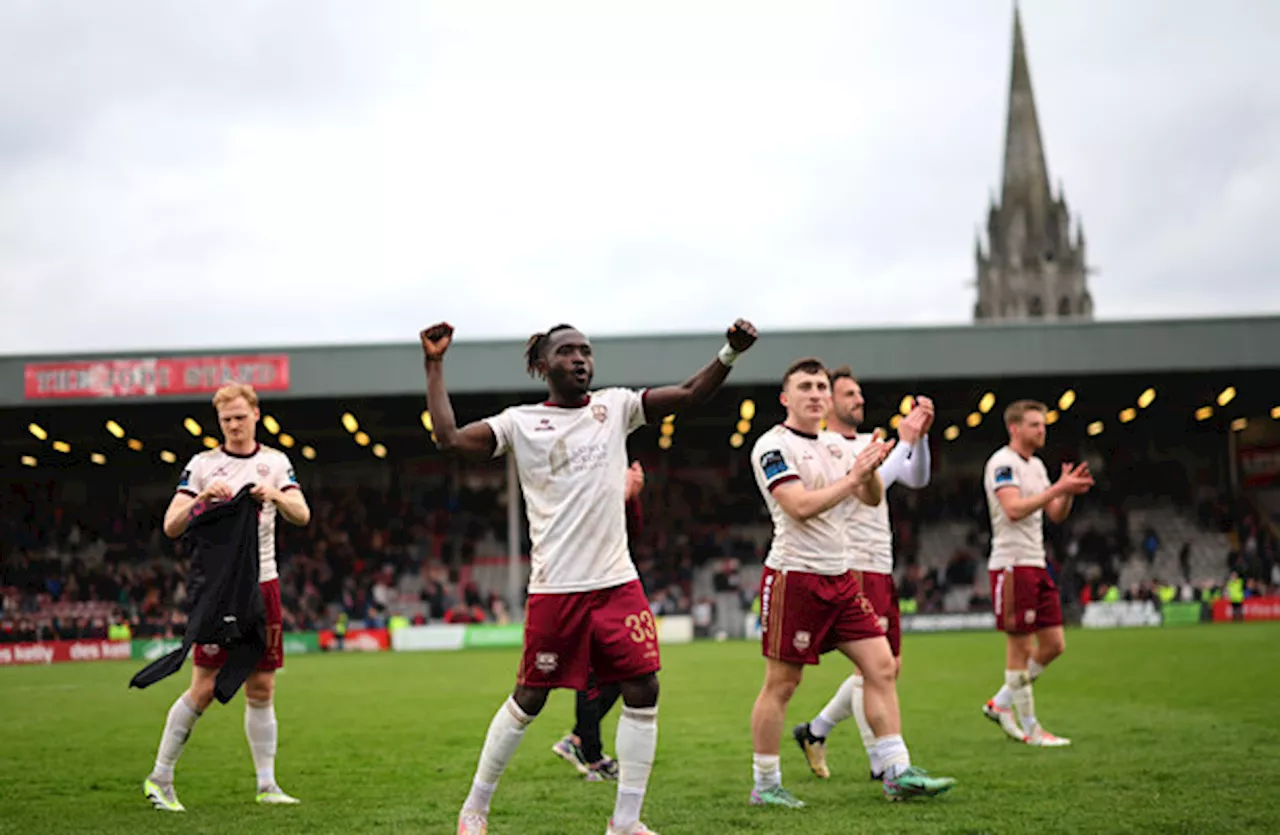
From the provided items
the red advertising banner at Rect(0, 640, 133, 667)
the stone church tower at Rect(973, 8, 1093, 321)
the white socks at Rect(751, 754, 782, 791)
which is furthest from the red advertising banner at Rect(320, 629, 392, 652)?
the stone church tower at Rect(973, 8, 1093, 321)

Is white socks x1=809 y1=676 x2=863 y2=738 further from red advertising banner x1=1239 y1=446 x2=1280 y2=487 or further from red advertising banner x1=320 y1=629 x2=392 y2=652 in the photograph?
red advertising banner x1=1239 y1=446 x2=1280 y2=487

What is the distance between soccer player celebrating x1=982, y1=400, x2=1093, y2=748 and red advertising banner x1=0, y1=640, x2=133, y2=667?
27.3 meters

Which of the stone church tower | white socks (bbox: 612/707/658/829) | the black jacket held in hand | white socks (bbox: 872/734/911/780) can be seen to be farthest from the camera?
the stone church tower

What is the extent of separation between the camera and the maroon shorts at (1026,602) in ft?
31.7

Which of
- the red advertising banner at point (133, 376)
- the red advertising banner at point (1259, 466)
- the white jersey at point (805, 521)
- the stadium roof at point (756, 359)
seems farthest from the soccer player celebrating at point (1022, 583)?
the red advertising banner at point (1259, 466)

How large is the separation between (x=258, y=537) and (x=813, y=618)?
3377 millimetres

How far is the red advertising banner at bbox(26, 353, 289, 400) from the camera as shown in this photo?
97.2 ft

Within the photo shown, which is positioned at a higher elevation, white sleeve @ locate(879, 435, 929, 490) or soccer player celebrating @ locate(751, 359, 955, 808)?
white sleeve @ locate(879, 435, 929, 490)

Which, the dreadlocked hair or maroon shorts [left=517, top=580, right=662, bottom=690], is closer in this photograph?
maroon shorts [left=517, top=580, right=662, bottom=690]

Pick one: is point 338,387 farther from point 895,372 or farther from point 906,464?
point 906,464

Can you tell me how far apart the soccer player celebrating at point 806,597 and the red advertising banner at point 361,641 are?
26.9 meters

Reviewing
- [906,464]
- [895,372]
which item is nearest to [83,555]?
[895,372]

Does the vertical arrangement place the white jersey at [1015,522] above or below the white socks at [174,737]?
above

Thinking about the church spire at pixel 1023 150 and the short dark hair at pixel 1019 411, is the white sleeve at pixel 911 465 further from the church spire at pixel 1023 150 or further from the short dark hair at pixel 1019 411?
the church spire at pixel 1023 150
